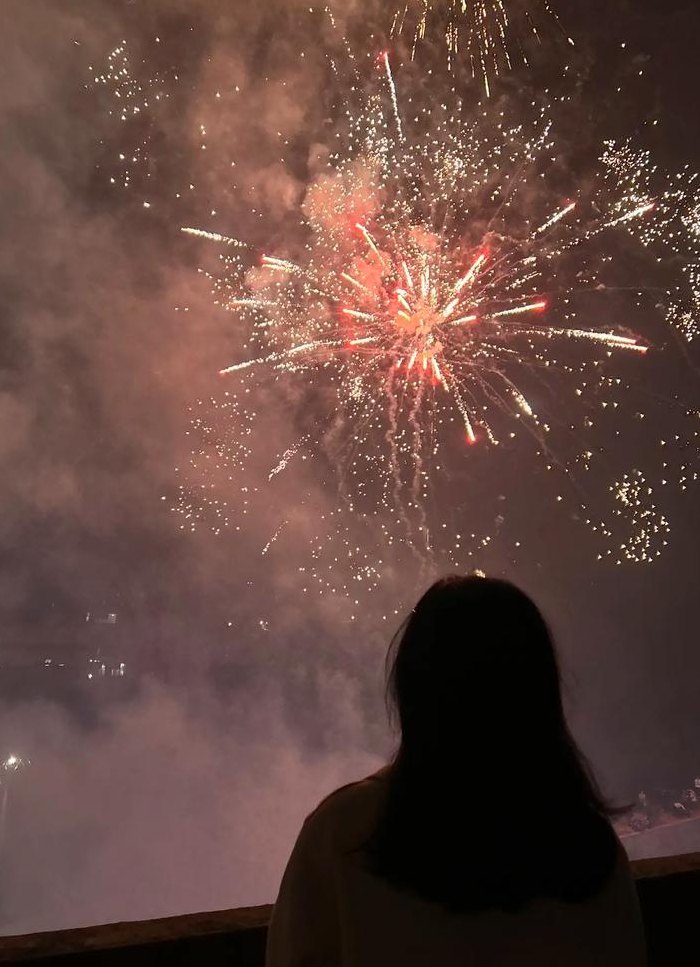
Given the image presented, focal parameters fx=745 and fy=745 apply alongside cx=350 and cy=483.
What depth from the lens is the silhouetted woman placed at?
0.94 metres

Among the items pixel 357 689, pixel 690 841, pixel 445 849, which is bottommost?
pixel 690 841

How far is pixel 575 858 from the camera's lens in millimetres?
995

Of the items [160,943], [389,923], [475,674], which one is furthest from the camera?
[160,943]

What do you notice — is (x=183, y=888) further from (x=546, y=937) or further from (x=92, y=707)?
(x=546, y=937)

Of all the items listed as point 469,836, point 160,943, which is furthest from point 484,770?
point 160,943

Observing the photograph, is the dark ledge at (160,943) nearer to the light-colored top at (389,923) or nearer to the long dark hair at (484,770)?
the light-colored top at (389,923)

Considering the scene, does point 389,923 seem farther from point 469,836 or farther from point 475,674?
point 475,674

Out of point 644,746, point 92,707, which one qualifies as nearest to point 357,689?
point 92,707

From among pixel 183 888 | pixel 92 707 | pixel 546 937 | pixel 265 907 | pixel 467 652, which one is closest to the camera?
pixel 546 937

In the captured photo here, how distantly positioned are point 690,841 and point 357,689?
15.9 meters

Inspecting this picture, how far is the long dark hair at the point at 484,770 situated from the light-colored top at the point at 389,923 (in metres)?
0.02

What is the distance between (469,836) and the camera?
97cm

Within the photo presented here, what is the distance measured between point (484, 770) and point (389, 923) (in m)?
0.22

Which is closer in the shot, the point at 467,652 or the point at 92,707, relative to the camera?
the point at 467,652
